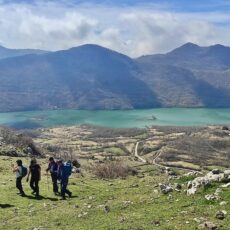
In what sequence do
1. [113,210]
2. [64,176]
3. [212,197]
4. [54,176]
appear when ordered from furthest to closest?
1. [54,176]
2. [64,176]
3. [113,210]
4. [212,197]

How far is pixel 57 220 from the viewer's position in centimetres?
2219

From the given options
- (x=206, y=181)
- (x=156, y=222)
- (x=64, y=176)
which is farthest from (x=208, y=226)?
(x=64, y=176)

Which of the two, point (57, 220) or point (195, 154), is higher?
point (57, 220)

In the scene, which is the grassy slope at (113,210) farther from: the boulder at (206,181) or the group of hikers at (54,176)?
the group of hikers at (54,176)

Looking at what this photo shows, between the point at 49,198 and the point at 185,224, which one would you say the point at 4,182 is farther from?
the point at 185,224

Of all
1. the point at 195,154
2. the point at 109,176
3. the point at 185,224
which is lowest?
the point at 195,154

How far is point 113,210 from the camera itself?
74.3 ft

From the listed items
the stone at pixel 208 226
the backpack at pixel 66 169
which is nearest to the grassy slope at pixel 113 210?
the stone at pixel 208 226

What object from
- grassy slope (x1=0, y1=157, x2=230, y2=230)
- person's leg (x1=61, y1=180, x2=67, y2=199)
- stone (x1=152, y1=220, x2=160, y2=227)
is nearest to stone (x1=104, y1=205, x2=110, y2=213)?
grassy slope (x1=0, y1=157, x2=230, y2=230)

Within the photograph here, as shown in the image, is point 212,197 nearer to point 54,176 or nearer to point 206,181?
point 206,181

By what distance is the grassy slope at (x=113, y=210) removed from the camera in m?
19.6

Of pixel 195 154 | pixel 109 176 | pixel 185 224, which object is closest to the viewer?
pixel 185 224

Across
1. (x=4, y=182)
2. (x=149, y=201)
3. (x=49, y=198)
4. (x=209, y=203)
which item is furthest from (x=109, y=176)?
(x=209, y=203)

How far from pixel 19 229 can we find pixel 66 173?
869cm
